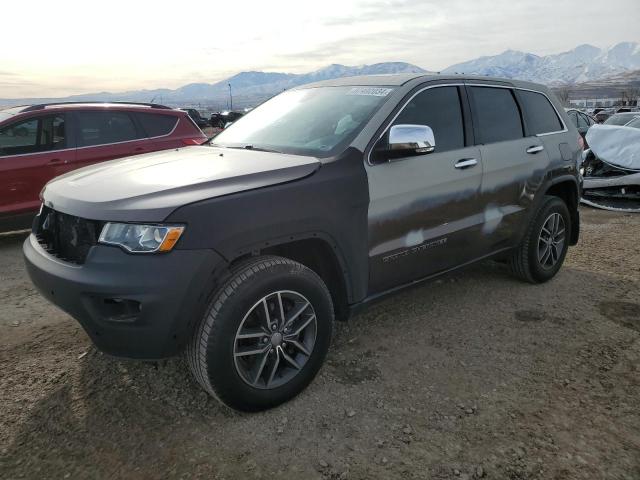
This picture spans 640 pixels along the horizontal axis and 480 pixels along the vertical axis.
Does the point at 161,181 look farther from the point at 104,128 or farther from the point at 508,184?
the point at 104,128

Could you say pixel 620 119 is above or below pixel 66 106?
below

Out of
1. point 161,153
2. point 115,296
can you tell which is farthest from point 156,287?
point 161,153

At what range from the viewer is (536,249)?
14.5 feet

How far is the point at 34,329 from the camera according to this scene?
3.70 meters

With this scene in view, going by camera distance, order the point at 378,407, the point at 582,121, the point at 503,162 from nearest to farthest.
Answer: the point at 378,407 → the point at 503,162 → the point at 582,121

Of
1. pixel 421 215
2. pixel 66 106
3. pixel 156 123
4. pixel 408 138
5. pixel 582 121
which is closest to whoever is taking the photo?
pixel 408 138

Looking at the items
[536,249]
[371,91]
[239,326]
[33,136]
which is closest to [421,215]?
[371,91]

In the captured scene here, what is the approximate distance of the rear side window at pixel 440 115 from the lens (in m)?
3.34

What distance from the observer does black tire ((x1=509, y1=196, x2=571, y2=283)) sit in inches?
171

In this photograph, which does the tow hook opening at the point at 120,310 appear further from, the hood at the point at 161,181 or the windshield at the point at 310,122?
the windshield at the point at 310,122

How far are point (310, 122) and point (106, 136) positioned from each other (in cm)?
421

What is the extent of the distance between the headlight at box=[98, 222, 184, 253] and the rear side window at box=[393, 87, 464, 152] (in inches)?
66.5

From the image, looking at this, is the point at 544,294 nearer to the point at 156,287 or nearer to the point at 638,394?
the point at 638,394

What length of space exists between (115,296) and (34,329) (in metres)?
1.93
